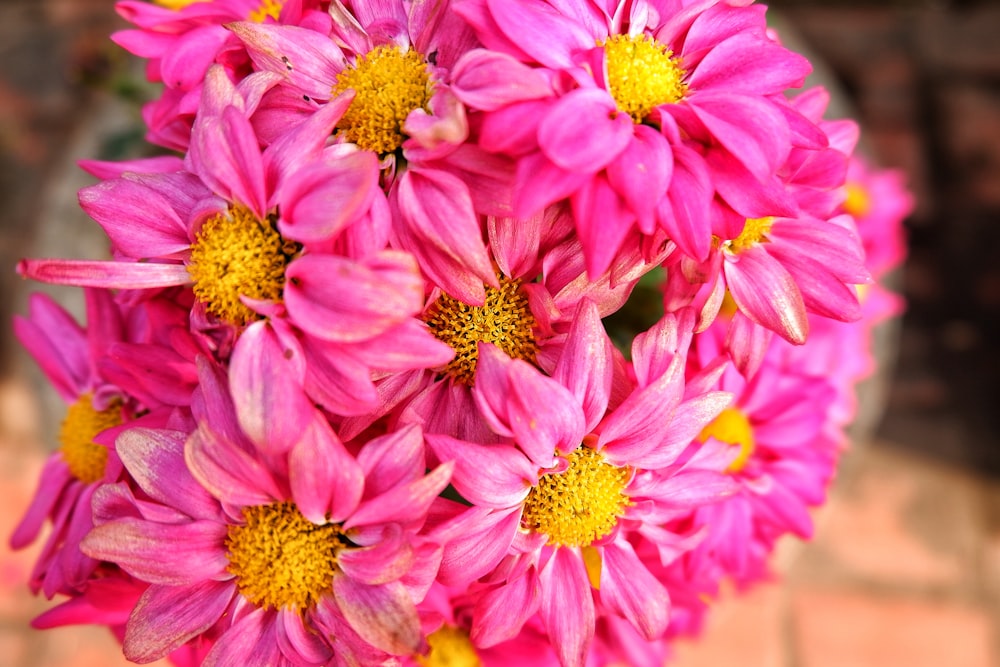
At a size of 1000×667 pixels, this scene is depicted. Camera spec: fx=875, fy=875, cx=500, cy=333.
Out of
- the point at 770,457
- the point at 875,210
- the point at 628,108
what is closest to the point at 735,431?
the point at 770,457

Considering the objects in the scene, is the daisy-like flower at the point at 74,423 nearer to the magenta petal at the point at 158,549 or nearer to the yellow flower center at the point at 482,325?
the magenta petal at the point at 158,549

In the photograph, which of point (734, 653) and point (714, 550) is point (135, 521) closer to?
point (714, 550)

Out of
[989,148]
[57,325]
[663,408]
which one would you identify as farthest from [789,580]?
[57,325]

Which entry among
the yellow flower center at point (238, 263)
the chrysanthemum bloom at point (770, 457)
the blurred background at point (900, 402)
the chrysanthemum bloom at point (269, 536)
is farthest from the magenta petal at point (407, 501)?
the blurred background at point (900, 402)

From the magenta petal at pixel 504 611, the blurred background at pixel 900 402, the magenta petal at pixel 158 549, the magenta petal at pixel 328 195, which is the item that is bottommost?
the blurred background at pixel 900 402

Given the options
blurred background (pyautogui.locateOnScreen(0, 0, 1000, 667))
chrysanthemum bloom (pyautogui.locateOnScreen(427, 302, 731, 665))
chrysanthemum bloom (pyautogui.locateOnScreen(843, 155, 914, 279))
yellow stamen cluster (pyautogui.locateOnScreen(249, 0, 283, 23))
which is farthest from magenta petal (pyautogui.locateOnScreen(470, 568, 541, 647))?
blurred background (pyautogui.locateOnScreen(0, 0, 1000, 667))

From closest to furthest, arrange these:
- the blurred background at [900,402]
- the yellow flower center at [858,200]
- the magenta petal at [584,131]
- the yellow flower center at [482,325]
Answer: the magenta petal at [584,131] < the yellow flower center at [482,325] < the yellow flower center at [858,200] < the blurred background at [900,402]
